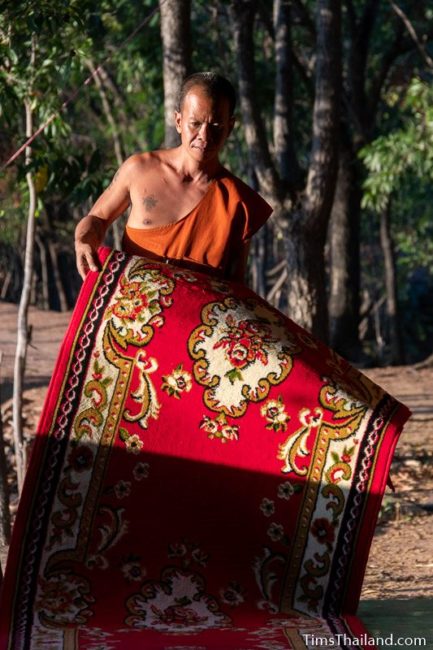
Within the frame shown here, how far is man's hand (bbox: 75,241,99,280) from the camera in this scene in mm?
3711

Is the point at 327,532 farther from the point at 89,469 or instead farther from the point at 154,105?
the point at 154,105

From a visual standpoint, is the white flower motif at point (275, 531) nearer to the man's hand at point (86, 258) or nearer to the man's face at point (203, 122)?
the man's hand at point (86, 258)

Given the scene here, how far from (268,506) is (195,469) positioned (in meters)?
0.24

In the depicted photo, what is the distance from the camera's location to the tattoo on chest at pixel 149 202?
12.5 feet

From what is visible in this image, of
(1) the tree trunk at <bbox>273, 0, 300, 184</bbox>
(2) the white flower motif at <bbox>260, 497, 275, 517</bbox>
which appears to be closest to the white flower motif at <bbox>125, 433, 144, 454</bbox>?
(2) the white flower motif at <bbox>260, 497, 275, 517</bbox>

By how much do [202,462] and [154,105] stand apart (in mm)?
12250

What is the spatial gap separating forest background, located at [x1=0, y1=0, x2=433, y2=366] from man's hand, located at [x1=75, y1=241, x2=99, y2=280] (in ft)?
6.46

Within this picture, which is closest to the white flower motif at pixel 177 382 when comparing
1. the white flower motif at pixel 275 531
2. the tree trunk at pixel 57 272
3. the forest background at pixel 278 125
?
the white flower motif at pixel 275 531

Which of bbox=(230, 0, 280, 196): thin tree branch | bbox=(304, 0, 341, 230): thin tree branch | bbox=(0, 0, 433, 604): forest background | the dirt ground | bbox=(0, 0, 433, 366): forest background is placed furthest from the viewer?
bbox=(230, 0, 280, 196): thin tree branch

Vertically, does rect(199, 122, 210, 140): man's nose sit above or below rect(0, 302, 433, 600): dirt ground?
above

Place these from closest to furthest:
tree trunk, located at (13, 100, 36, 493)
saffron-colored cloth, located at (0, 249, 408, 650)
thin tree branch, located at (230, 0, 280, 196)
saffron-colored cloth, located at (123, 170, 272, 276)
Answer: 1. saffron-colored cloth, located at (0, 249, 408, 650)
2. saffron-colored cloth, located at (123, 170, 272, 276)
3. tree trunk, located at (13, 100, 36, 493)
4. thin tree branch, located at (230, 0, 280, 196)

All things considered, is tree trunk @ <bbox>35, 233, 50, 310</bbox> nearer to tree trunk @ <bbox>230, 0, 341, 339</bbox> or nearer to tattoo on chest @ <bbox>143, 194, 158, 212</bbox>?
tree trunk @ <bbox>230, 0, 341, 339</bbox>

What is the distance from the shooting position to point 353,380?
370cm

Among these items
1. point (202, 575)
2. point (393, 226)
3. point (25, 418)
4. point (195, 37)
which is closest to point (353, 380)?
point (202, 575)
